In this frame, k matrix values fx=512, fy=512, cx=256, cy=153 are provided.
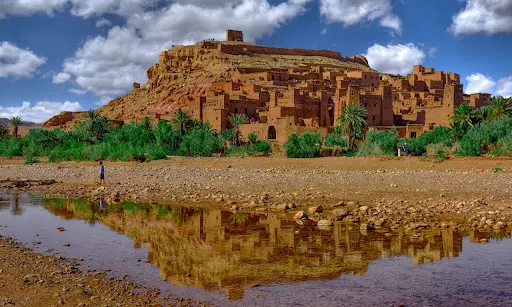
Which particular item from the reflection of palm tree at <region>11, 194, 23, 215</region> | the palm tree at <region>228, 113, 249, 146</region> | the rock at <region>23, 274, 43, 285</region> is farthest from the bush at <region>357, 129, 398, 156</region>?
the rock at <region>23, 274, 43, 285</region>

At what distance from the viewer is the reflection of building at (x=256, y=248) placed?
711cm

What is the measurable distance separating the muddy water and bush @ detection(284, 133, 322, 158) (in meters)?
20.5

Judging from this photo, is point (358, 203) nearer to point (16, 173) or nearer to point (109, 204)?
point (109, 204)

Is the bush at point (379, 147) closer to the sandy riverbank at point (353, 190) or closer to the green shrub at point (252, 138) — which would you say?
the sandy riverbank at point (353, 190)

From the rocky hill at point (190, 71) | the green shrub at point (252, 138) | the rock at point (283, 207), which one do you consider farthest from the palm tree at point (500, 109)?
the rocky hill at point (190, 71)

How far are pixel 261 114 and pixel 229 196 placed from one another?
1378 inches

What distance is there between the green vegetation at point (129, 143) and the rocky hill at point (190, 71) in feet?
57.8

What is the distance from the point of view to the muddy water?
620 centimetres

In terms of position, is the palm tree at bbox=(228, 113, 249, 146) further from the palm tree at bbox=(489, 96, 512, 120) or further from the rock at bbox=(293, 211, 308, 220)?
the rock at bbox=(293, 211, 308, 220)

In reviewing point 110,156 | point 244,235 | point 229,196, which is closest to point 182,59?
point 110,156

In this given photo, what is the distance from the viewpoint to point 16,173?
27438 millimetres

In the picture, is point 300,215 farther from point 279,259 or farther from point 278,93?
point 278,93

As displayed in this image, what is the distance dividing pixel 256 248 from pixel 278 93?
41802 mm

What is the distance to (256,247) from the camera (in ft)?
29.0
